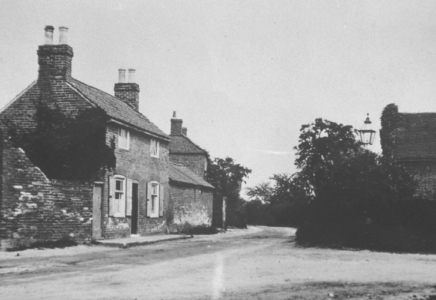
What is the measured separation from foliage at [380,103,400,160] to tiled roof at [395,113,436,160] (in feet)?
1.15

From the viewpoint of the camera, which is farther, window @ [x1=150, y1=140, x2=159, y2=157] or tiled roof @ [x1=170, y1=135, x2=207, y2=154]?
tiled roof @ [x1=170, y1=135, x2=207, y2=154]

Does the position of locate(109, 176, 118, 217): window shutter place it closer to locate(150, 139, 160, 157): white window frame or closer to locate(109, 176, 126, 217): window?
locate(109, 176, 126, 217): window

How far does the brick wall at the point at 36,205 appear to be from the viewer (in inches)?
706

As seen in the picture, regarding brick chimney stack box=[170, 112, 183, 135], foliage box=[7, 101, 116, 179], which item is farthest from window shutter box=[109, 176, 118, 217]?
brick chimney stack box=[170, 112, 183, 135]

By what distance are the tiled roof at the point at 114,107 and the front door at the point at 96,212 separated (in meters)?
3.21

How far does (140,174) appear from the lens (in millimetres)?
26719

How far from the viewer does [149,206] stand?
2778 cm

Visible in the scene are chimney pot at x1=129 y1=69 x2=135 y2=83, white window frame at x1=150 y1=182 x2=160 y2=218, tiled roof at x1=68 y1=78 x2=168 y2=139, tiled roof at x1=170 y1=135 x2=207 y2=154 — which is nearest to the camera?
tiled roof at x1=68 y1=78 x2=168 y2=139

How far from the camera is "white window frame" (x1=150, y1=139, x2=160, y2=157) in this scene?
28394 mm

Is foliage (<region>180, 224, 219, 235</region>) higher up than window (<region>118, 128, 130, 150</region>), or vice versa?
window (<region>118, 128, 130, 150</region>)

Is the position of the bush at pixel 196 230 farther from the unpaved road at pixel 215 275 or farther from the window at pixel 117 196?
the unpaved road at pixel 215 275

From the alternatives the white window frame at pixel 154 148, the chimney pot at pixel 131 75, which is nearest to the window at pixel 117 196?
the white window frame at pixel 154 148

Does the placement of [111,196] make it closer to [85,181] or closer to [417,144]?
[85,181]

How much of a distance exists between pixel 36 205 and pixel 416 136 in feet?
73.4
